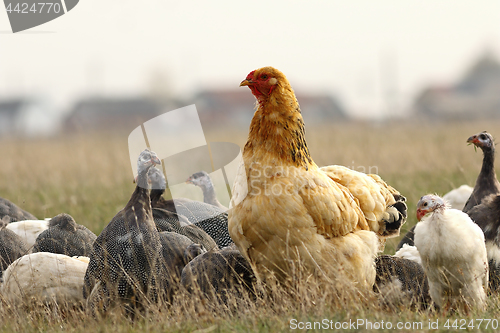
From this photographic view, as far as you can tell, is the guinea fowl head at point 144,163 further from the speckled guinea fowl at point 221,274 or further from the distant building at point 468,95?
the distant building at point 468,95

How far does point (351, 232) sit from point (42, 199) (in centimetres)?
809

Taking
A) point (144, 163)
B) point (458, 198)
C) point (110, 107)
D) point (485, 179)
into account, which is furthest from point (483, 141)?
point (110, 107)

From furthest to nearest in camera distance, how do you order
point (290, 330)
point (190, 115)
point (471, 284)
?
point (190, 115) → point (471, 284) → point (290, 330)

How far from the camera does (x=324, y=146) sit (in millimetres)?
16250

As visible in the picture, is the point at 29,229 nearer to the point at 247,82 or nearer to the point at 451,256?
the point at 247,82

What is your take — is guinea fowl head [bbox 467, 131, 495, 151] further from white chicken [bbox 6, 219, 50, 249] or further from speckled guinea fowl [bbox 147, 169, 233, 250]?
white chicken [bbox 6, 219, 50, 249]

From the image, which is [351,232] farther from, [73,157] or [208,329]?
[73,157]

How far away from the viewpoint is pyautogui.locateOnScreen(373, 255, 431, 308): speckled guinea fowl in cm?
475

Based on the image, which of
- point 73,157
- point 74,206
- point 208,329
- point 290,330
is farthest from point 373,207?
point 73,157

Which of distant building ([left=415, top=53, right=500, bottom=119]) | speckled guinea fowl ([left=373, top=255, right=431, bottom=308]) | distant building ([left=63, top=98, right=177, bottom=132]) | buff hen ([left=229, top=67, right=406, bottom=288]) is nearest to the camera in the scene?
buff hen ([left=229, top=67, right=406, bottom=288])

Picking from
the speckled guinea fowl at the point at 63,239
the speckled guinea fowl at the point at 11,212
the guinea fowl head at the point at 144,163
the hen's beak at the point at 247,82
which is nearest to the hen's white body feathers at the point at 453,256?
the hen's beak at the point at 247,82

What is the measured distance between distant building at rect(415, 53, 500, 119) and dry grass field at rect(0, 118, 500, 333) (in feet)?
79.5

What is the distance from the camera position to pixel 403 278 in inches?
194

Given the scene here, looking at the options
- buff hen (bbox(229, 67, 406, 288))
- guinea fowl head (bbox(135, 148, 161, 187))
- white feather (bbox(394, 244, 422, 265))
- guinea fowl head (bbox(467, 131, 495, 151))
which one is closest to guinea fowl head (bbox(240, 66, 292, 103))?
buff hen (bbox(229, 67, 406, 288))
